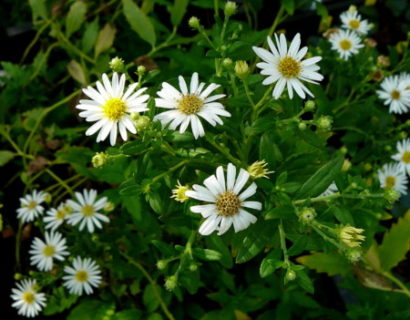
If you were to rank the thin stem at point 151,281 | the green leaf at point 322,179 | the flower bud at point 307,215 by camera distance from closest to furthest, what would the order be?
the flower bud at point 307,215 < the green leaf at point 322,179 < the thin stem at point 151,281

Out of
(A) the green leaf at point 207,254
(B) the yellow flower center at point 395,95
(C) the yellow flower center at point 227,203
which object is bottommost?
(A) the green leaf at point 207,254

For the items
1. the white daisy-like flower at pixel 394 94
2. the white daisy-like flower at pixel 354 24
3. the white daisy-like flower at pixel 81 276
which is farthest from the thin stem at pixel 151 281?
the white daisy-like flower at pixel 354 24

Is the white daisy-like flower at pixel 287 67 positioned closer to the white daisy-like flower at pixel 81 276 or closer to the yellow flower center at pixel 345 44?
the yellow flower center at pixel 345 44

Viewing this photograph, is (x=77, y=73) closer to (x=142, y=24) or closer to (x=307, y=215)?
(x=142, y=24)

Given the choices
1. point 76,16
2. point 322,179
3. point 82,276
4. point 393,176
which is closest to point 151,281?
point 82,276

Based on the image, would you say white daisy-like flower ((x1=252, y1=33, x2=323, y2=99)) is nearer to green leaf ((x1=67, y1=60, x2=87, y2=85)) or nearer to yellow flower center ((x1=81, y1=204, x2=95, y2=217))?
yellow flower center ((x1=81, y1=204, x2=95, y2=217))

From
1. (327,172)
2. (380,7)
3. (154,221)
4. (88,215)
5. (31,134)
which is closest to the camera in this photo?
(327,172)

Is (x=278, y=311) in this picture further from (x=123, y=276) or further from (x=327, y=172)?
(x=327, y=172)

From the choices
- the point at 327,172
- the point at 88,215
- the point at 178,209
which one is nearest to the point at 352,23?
the point at 327,172
